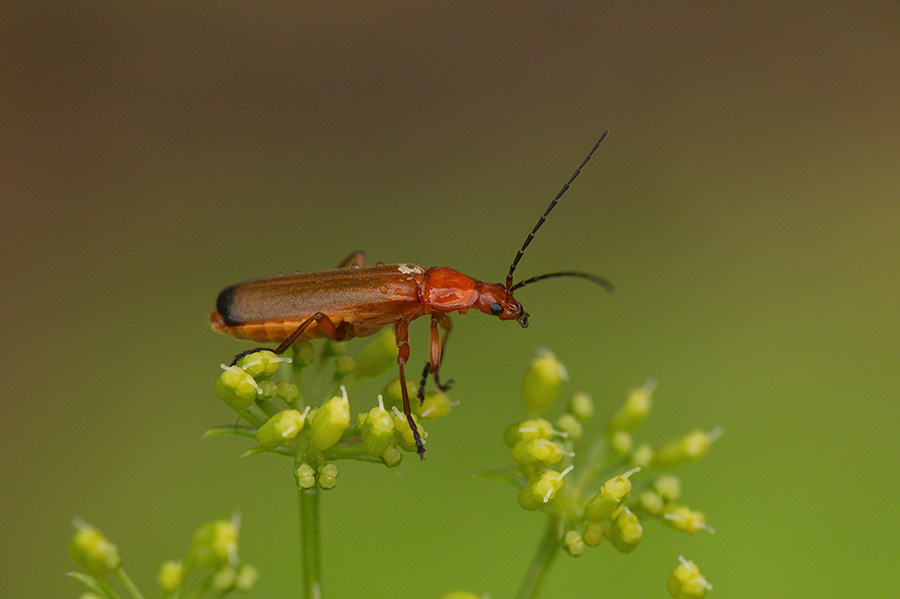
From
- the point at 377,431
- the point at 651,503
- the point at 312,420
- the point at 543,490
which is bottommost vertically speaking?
the point at 651,503

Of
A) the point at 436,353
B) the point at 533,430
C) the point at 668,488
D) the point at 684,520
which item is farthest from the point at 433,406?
the point at 684,520

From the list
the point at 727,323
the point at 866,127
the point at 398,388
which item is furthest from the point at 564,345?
the point at 866,127

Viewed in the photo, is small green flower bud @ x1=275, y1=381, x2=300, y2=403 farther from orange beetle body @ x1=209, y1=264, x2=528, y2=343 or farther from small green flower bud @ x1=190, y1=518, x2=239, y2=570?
small green flower bud @ x1=190, y1=518, x2=239, y2=570

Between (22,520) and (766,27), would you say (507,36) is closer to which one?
(766,27)

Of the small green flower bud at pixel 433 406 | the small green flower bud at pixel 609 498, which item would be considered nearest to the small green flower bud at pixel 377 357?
the small green flower bud at pixel 433 406

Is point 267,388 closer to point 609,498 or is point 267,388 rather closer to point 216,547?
point 216,547

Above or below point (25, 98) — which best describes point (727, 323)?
below

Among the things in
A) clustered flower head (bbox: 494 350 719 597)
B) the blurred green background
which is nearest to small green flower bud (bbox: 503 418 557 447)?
clustered flower head (bbox: 494 350 719 597)
